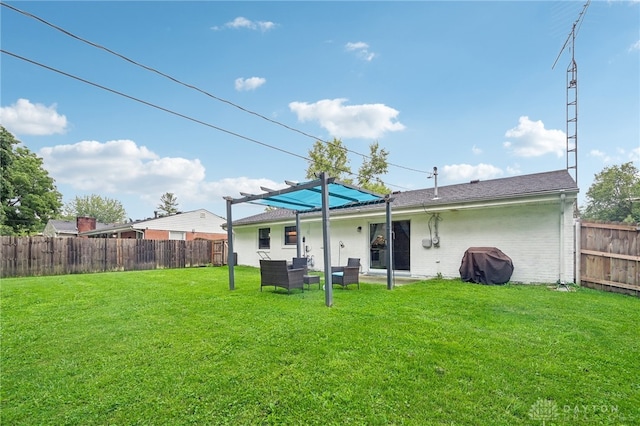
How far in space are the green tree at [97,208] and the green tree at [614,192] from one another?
70.9m

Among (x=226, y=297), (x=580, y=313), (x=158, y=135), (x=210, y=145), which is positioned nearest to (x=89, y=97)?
(x=158, y=135)

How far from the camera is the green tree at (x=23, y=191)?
22438 mm

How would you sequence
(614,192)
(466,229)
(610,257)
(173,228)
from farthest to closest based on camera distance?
1. (614,192)
2. (173,228)
3. (466,229)
4. (610,257)

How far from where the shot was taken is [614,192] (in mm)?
29859

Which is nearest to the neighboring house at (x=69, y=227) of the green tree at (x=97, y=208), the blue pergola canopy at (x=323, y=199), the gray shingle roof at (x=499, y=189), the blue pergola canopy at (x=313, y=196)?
the green tree at (x=97, y=208)

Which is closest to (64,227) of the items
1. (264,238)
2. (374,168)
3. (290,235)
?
(264,238)

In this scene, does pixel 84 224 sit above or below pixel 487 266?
above

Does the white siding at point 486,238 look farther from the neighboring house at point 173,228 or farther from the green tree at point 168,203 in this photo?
the green tree at point 168,203

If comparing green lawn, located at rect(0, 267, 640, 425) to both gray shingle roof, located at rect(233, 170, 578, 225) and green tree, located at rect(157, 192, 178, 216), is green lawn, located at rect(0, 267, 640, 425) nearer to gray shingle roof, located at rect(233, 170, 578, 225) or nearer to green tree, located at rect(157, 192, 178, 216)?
gray shingle roof, located at rect(233, 170, 578, 225)

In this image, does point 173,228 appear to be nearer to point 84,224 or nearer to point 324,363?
point 84,224

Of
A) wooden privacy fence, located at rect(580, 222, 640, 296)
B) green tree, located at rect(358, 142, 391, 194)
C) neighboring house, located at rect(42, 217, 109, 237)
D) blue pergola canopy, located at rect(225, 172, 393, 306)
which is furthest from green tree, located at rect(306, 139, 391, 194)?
neighboring house, located at rect(42, 217, 109, 237)

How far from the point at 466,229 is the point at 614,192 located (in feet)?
105

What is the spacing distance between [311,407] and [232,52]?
9.84 m

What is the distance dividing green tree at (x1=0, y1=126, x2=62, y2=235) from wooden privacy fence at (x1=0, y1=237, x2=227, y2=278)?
573 inches
